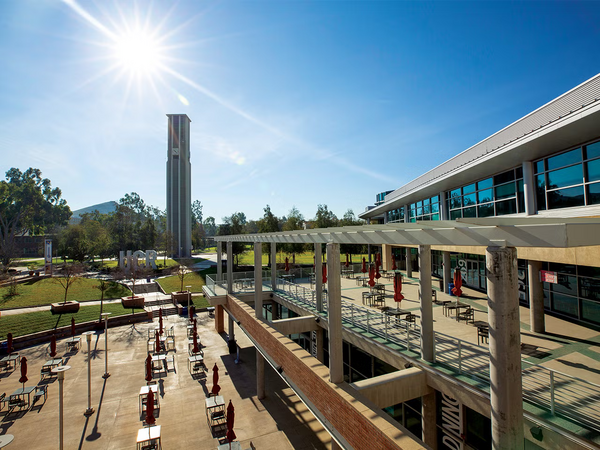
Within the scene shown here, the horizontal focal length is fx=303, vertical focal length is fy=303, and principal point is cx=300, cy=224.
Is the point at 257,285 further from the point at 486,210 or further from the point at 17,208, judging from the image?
the point at 17,208

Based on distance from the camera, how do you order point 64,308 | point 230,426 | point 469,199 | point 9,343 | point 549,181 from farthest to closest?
point 64,308
point 9,343
point 469,199
point 549,181
point 230,426

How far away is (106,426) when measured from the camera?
12734 millimetres

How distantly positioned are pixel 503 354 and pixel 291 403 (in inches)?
502

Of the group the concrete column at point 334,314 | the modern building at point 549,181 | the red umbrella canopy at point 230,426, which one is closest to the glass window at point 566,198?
the modern building at point 549,181

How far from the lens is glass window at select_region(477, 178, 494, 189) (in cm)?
1745

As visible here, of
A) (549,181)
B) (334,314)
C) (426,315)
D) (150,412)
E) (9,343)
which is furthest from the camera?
(9,343)

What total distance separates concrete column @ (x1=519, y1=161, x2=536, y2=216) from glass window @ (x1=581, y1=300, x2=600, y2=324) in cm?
417

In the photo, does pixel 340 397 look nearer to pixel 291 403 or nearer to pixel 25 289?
pixel 291 403

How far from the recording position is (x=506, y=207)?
16125 millimetres

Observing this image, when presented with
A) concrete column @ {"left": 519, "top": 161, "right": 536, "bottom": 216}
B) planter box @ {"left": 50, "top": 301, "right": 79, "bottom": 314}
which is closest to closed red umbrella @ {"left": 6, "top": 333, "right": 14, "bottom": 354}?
planter box @ {"left": 50, "top": 301, "right": 79, "bottom": 314}

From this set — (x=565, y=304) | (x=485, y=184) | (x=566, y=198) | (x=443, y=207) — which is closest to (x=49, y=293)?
(x=443, y=207)

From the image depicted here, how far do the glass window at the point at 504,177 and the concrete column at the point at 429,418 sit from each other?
1235cm

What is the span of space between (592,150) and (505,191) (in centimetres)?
550

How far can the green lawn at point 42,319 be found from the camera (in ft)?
77.0
